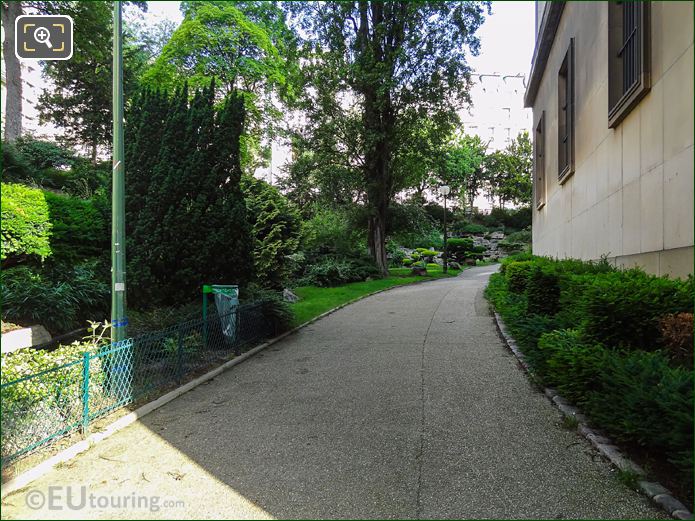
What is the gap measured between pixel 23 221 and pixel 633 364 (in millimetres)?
6161

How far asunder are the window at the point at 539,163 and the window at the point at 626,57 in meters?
10.5

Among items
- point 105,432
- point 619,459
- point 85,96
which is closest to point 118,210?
point 105,432

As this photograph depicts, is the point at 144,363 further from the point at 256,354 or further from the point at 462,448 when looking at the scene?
the point at 462,448

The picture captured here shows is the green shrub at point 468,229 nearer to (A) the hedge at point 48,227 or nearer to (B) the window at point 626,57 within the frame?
(B) the window at point 626,57

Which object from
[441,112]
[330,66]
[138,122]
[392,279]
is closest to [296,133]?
[330,66]

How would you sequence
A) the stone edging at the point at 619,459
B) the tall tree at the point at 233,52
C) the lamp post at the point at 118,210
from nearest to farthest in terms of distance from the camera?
the stone edging at the point at 619,459
the lamp post at the point at 118,210
the tall tree at the point at 233,52

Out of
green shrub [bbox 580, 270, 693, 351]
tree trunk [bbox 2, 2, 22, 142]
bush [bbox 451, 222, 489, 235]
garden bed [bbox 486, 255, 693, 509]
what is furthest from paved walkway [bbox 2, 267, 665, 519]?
bush [bbox 451, 222, 489, 235]

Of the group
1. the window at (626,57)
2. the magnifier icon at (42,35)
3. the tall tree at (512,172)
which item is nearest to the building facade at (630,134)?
the window at (626,57)

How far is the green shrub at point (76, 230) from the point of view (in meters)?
6.43

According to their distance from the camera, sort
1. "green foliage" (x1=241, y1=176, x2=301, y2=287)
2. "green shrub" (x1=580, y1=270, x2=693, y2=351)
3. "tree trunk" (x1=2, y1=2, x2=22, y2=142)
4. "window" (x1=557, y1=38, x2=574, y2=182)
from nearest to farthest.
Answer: "green shrub" (x1=580, y1=270, x2=693, y2=351)
"window" (x1=557, y1=38, x2=574, y2=182)
"tree trunk" (x1=2, y1=2, x2=22, y2=142)
"green foliage" (x1=241, y1=176, x2=301, y2=287)

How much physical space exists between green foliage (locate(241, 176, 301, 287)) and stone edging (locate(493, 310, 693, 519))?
9459mm

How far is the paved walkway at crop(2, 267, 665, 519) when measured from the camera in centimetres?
300

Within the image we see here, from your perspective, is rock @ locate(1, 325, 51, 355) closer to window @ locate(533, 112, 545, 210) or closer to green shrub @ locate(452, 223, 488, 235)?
window @ locate(533, 112, 545, 210)

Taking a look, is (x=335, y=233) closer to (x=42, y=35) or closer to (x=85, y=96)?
(x=85, y=96)
